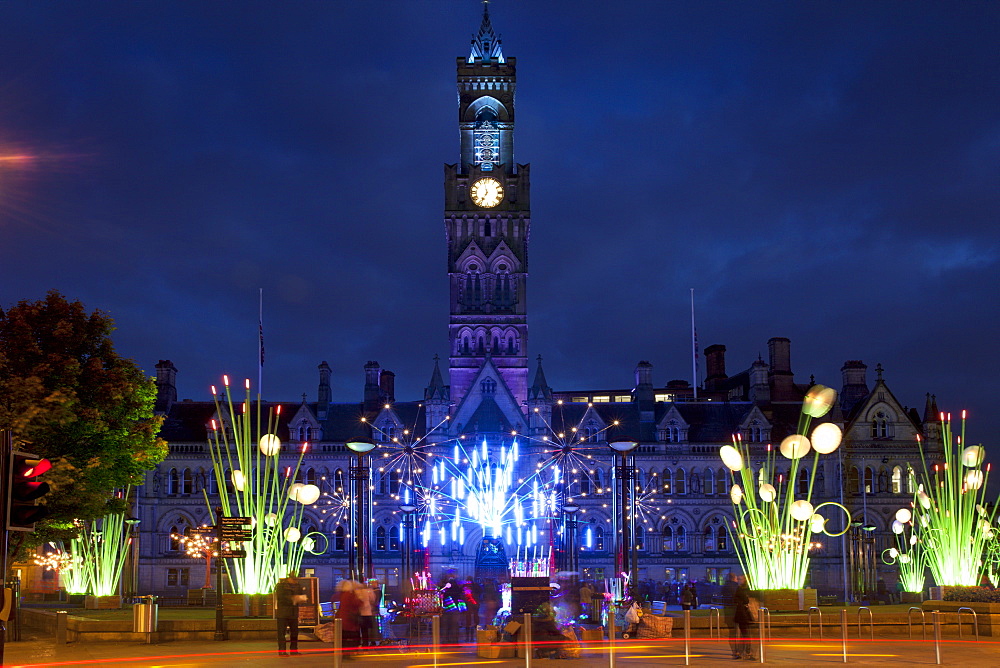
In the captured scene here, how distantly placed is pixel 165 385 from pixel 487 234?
25721 millimetres

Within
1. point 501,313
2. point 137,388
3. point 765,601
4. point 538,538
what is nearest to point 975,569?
point 765,601

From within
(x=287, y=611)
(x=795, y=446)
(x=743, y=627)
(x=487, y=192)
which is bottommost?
(x=743, y=627)

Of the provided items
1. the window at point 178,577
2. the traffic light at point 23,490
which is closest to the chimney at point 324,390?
the window at point 178,577

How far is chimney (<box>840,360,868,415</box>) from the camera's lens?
73375 mm

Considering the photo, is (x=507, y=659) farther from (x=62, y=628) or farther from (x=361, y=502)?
(x=361, y=502)

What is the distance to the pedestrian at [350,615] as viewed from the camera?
2320 centimetres

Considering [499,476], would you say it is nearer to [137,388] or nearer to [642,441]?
[642,441]

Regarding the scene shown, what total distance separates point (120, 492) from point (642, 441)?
117 feet

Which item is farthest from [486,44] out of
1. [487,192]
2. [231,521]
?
[231,521]

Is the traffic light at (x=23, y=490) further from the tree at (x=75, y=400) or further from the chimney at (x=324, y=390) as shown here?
the chimney at (x=324, y=390)

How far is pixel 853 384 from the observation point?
2913 inches

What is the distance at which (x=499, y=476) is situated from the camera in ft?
205

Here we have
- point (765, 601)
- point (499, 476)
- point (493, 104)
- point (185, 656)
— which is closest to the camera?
point (185, 656)

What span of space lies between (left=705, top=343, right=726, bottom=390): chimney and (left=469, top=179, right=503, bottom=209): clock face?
92.8ft
